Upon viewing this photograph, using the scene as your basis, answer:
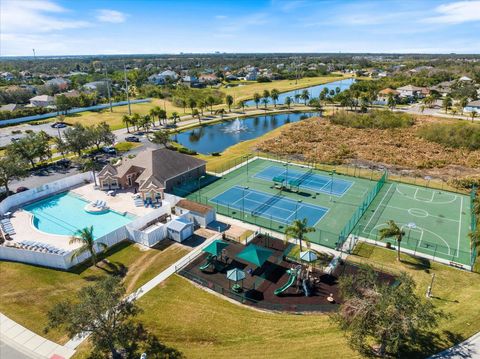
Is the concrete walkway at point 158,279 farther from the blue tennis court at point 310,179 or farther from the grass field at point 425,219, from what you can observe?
the blue tennis court at point 310,179

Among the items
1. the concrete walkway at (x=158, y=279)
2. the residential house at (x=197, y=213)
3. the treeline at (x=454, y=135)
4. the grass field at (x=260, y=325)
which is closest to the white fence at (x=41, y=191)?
the residential house at (x=197, y=213)

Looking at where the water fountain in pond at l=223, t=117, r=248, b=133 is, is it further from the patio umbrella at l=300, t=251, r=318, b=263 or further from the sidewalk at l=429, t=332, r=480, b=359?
the sidewalk at l=429, t=332, r=480, b=359

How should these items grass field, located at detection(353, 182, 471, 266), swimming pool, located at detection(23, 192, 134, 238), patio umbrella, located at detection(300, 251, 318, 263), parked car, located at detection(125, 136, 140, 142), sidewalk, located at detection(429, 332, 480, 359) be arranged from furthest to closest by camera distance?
parked car, located at detection(125, 136, 140, 142), swimming pool, located at detection(23, 192, 134, 238), grass field, located at detection(353, 182, 471, 266), patio umbrella, located at detection(300, 251, 318, 263), sidewalk, located at detection(429, 332, 480, 359)

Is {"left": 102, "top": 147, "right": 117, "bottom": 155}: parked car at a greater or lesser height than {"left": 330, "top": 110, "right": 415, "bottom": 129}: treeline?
lesser

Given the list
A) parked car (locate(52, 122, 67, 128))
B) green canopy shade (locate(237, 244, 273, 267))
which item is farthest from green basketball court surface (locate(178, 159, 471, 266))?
parked car (locate(52, 122, 67, 128))

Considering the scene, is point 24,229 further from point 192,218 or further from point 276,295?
point 276,295

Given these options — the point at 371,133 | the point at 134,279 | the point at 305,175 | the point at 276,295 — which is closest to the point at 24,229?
the point at 134,279
